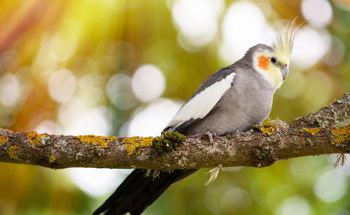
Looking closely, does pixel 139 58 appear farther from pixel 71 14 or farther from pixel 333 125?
pixel 333 125

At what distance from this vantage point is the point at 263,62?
4598 mm

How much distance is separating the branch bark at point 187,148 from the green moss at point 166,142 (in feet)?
0.09

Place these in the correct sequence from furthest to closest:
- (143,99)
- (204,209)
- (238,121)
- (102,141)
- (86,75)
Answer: (143,99), (204,209), (86,75), (238,121), (102,141)

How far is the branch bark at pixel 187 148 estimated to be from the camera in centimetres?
312

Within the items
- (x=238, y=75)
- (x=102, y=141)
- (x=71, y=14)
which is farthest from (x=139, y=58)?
(x=102, y=141)

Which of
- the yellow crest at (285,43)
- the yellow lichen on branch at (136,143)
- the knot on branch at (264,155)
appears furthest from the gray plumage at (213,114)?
the knot on branch at (264,155)

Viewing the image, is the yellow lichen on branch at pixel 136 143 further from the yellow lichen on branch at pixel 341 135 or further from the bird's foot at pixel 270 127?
the yellow lichen on branch at pixel 341 135

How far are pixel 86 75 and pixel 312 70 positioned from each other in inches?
91.4

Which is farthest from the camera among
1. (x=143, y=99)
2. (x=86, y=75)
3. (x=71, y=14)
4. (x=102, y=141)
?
(x=143, y=99)

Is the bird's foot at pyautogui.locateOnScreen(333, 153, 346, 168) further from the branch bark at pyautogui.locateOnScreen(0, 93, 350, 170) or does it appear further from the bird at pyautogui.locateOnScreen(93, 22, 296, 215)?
the bird at pyautogui.locateOnScreen(93, 22, 296, 215)

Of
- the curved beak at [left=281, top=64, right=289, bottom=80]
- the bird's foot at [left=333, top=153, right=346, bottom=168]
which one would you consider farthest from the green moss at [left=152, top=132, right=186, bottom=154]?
the curved beak at [left=281, top=64, right=289, bottom=80]

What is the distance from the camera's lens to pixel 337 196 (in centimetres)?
609

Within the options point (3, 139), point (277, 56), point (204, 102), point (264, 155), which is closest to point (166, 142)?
point (264, 155)

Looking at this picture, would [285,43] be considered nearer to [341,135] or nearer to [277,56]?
[277,56]
